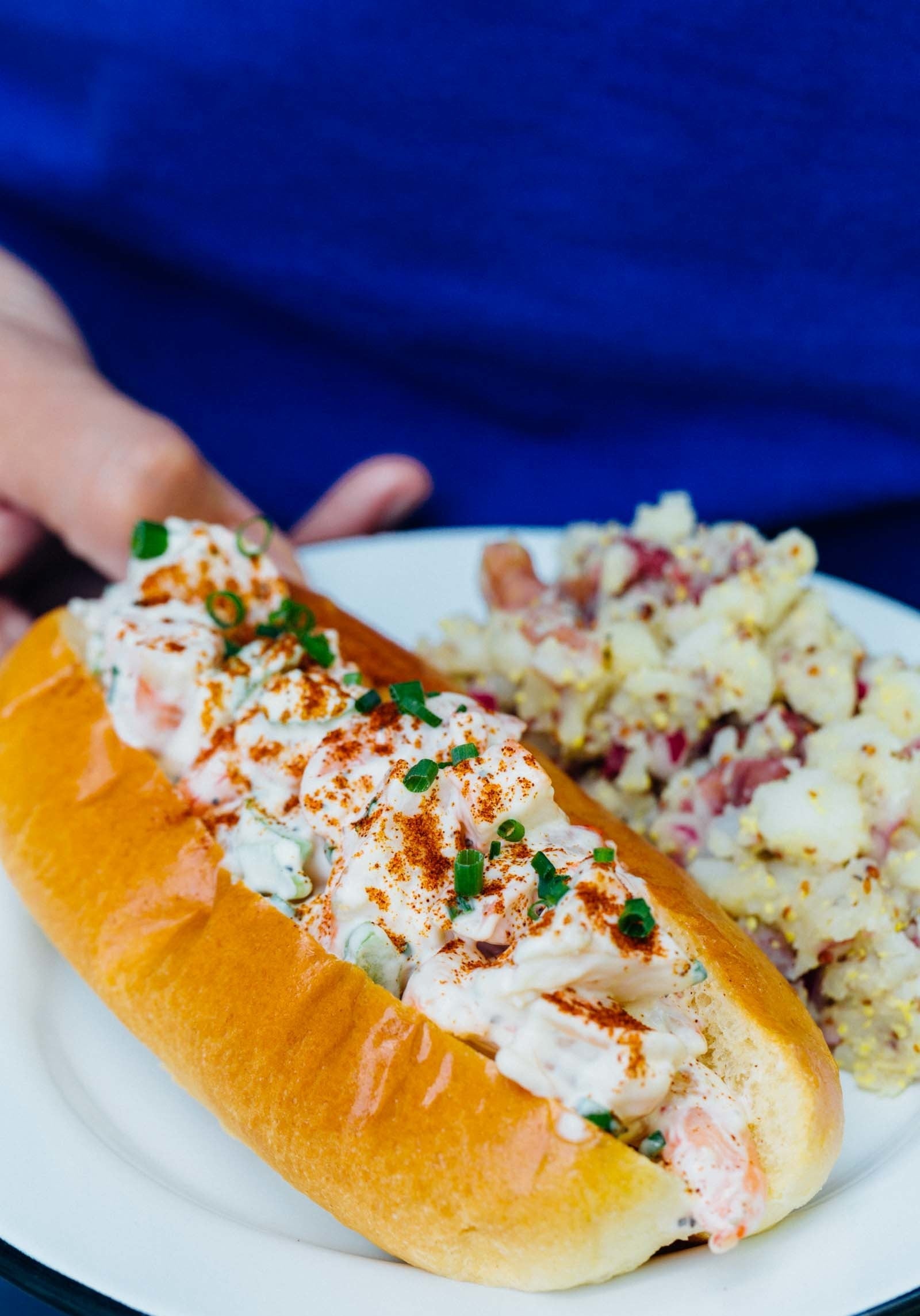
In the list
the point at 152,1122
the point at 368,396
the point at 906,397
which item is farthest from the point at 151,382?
the point at 152,1122

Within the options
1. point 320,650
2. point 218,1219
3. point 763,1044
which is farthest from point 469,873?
point 320,650

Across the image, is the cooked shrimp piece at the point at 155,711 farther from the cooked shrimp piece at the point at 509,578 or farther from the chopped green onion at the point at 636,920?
the chopped green onion at the point at 636,920

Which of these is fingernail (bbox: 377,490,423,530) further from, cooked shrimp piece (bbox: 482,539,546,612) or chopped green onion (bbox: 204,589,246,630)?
chopped green onion (bbox: 204,589,246,630)

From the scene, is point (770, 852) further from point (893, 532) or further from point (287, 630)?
point (893, 532)

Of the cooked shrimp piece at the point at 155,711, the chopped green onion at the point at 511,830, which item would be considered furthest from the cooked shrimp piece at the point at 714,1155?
the cooked shrimp piece at the point at 155,711

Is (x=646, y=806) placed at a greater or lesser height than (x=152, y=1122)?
greater

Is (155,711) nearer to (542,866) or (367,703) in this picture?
(367,703)
